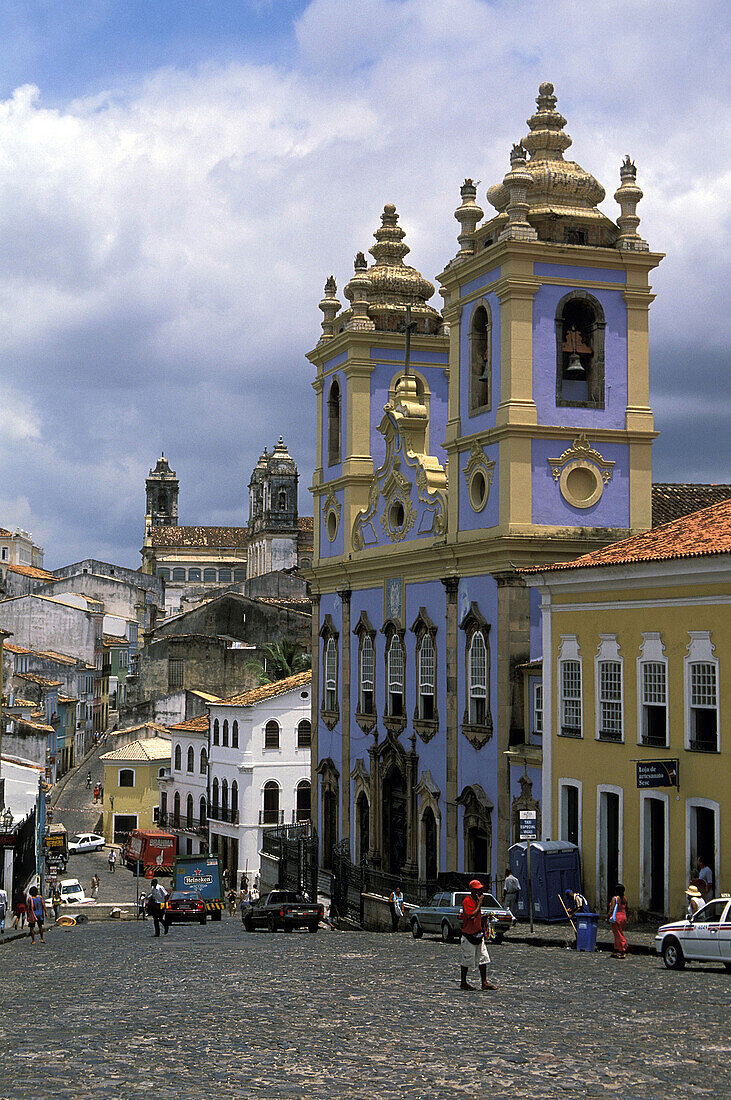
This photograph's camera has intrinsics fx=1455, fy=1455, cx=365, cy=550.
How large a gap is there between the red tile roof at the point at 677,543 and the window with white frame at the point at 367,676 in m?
12.9

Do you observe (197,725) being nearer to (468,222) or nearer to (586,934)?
(468,222)

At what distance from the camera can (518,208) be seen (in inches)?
1387

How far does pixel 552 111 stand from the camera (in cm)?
3906

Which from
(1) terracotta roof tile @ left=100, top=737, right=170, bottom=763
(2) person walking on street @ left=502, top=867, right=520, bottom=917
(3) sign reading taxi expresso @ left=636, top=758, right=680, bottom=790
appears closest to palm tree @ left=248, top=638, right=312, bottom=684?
(1) terracotta roof tile @ left=100, top=737, right=170, bottom=763

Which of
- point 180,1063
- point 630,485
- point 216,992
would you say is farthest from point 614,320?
point 180,1063

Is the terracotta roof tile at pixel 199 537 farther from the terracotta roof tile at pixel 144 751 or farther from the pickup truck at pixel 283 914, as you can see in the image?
the pickup truck at pixel 283 914

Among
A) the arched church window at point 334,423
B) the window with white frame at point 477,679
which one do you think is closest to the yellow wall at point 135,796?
the arched church window at point 334,423

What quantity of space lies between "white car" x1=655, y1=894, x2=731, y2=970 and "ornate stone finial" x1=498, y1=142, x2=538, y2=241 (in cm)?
1955

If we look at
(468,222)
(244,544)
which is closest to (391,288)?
(468,222)

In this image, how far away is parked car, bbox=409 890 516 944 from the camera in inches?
1052

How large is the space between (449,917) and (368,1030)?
13.2 m

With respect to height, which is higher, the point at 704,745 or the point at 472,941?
the point at 704,745

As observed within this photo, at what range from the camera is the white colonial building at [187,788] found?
67.1 metres

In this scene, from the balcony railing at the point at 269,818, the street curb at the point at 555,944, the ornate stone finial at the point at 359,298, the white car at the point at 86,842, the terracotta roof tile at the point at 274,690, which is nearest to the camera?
the street curb at the point at 555,944
